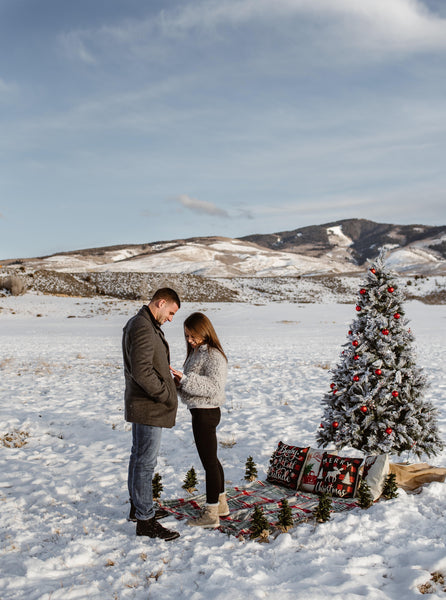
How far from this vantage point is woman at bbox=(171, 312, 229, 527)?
187 inches

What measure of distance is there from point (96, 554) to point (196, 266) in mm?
106993

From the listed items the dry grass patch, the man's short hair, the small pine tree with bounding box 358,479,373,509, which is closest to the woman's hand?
the man's short hair

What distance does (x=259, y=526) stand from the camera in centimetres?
462

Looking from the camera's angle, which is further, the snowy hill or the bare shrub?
the snowy hill

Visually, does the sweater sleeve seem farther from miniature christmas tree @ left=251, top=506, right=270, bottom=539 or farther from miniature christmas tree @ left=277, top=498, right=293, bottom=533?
miniature christmas tree @ left=277, top=498, right=293, bottom=533

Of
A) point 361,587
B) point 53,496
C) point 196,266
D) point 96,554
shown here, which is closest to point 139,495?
point 96,554

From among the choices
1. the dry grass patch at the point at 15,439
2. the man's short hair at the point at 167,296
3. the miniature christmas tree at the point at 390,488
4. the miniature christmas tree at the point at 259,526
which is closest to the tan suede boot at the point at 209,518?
the miniature christmas tree at the point at 259,526

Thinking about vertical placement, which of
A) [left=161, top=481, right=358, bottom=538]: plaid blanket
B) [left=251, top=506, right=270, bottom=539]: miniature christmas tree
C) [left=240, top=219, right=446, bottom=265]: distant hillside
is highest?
[left=240, top=219, right=446, bottom=265]: distant hillside

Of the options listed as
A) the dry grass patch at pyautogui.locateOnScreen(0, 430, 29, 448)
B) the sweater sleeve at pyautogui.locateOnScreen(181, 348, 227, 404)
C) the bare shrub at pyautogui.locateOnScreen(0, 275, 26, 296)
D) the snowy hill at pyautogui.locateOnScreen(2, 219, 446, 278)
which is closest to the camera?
the sweater sleeve at pyautogui.locateOnScreen(181, 348, 227, 404)

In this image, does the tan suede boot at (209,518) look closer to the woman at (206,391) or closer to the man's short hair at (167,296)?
the woman at (206,391)

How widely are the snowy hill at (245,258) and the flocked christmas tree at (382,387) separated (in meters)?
83.4

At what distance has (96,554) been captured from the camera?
4.38m

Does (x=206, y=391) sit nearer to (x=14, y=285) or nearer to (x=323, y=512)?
(x=323, y=512)

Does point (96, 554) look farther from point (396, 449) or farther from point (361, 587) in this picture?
point (396, 449)
